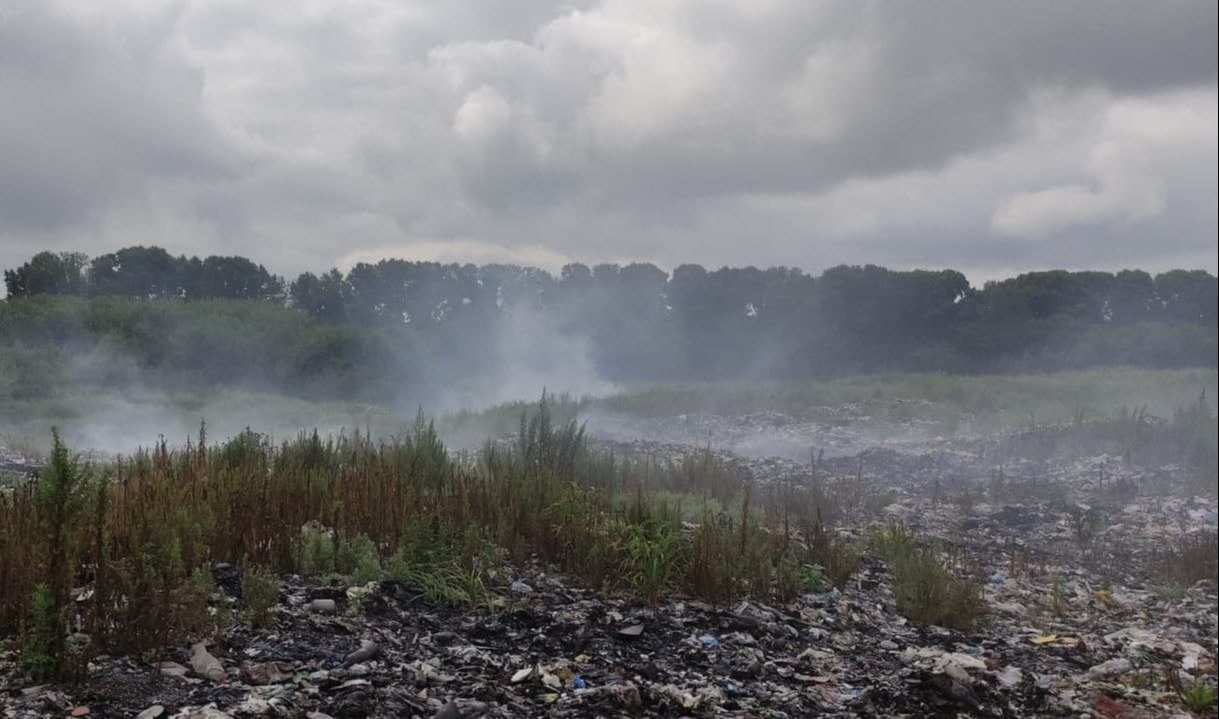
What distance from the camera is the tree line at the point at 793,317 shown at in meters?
21.6

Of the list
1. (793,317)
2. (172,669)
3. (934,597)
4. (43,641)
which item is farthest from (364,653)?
(793,317)

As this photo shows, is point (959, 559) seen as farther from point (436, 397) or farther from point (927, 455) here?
point (436, 397)

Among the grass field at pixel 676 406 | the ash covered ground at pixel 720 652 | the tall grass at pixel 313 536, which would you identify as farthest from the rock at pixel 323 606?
the grass field at pixel 676 406

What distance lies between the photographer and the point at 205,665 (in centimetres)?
371

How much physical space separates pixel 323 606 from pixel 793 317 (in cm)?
2885

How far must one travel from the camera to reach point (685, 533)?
645 cm

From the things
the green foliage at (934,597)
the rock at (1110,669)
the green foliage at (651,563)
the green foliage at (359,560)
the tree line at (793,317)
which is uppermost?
the tree line at (793,317)

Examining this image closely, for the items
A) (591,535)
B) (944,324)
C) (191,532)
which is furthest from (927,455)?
(944,324)

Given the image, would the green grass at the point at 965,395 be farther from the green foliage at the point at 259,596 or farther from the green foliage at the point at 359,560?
the green foliage at the point at 259,596

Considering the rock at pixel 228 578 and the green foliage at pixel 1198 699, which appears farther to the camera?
the green foliage at pixel 1198 699

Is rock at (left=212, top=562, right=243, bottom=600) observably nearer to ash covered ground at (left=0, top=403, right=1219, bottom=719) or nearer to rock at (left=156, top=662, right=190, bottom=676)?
ash covered ground at (left=0, top=403, right=1219, bottom=719)

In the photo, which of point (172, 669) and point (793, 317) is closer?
point (172, 669)

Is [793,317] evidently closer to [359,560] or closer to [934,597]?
[934,597]

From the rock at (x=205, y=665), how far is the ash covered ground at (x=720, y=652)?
11 millimetres
